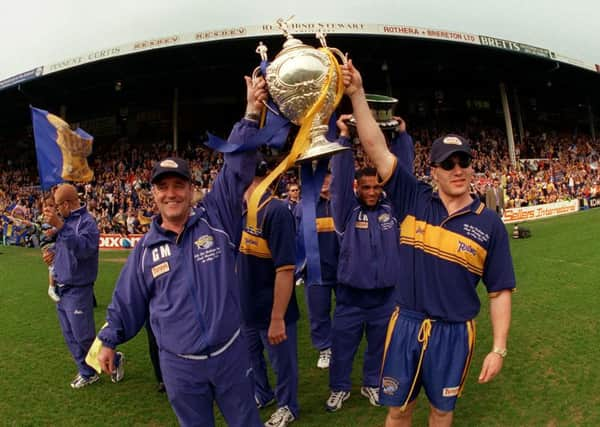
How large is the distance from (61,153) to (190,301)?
16.8 feet

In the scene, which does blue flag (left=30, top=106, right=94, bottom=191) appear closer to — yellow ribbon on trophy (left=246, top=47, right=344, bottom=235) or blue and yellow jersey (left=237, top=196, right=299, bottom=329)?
blue and yellow jersey (left=237, top=196, right=299, bottom=329)

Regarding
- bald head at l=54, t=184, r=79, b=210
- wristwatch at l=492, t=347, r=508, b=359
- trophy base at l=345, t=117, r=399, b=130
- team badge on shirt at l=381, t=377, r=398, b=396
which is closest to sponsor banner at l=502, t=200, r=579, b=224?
trophy base at l=345, t=117, r=399, b=130

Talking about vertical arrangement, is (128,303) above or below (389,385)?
above

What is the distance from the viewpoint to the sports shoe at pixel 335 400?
377 cm

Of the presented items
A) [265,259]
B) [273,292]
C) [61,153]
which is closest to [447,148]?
Answer: [265,259]

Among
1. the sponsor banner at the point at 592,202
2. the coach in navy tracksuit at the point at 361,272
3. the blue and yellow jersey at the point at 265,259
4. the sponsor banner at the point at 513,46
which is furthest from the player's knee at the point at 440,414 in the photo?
the sponsor banner at the point at 592,202

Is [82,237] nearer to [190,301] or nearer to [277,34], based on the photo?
[190,301]

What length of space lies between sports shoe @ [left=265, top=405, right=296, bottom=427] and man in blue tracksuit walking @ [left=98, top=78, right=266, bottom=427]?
1108 mm

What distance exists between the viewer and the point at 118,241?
16750 millimetres

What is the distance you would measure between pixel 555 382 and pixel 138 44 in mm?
18676

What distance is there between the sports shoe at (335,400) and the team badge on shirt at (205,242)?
6.62 ft

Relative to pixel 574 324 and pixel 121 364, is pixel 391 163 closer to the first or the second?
pixel 121 364

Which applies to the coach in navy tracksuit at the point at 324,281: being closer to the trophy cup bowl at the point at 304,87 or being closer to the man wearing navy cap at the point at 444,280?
the trophy cup bowl at the point at 304,87

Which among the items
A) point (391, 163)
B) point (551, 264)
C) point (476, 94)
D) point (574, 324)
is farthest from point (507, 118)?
point (391, 163)
